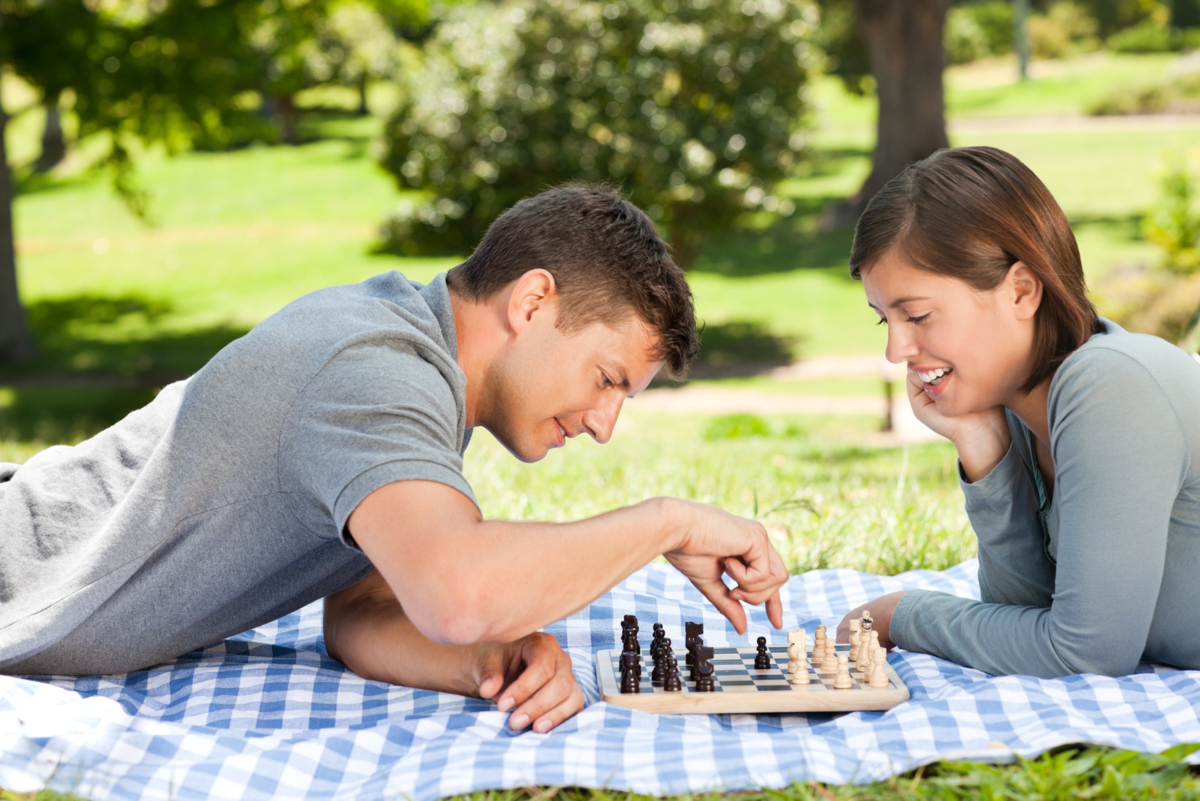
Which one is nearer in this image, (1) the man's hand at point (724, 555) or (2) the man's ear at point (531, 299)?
(1) the man's hand at point (724, 555)

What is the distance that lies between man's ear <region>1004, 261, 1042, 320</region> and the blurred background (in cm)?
176

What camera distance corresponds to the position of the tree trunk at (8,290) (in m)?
13.7

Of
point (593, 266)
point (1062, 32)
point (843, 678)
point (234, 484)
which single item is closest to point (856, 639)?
point (843, 678)

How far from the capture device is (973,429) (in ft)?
10.3

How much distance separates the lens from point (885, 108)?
63.6ft

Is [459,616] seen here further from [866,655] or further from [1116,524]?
[1116,524]

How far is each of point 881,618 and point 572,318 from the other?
1374mm

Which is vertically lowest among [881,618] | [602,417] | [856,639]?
[881,618]

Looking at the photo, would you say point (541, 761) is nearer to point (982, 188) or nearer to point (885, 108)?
point (982, 188)

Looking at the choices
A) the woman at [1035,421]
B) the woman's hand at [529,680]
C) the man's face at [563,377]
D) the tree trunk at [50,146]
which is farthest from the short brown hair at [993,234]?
the tree trunk at [50,146]

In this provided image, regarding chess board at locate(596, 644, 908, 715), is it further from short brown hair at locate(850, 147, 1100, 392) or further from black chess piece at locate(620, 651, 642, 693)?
short brown hair at locate(850, 147, 1100, 392)

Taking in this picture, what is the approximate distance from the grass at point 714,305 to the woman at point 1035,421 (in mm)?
518

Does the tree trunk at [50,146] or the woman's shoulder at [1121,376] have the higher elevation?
the woman's shoulder at [1121,376]

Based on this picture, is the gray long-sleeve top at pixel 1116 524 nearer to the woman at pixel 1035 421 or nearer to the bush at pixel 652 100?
the woman at pixel 1035 421
